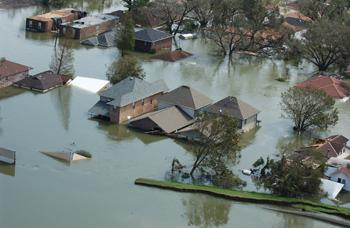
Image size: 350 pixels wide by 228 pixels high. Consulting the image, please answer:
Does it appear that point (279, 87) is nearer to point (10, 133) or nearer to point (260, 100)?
point (260, 100)

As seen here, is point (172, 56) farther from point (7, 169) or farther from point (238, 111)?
point (7, 169)

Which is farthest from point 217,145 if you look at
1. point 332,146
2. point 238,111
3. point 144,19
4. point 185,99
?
point 144,19

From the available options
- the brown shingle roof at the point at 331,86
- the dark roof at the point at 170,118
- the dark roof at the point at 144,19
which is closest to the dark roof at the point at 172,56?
the brown shingle roof at the point at 331,86

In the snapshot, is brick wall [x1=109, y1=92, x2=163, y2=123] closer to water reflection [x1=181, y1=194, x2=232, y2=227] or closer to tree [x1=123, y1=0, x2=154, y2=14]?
water reflection [x1=181, y1=194, x2=232, y2=227]

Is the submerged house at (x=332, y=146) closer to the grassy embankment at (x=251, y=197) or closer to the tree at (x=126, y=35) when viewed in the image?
the grassy embankment at (x=251, y=197)

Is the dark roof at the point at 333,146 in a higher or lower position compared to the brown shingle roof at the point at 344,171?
lower

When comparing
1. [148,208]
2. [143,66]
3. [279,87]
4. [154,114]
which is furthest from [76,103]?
[279,87]
